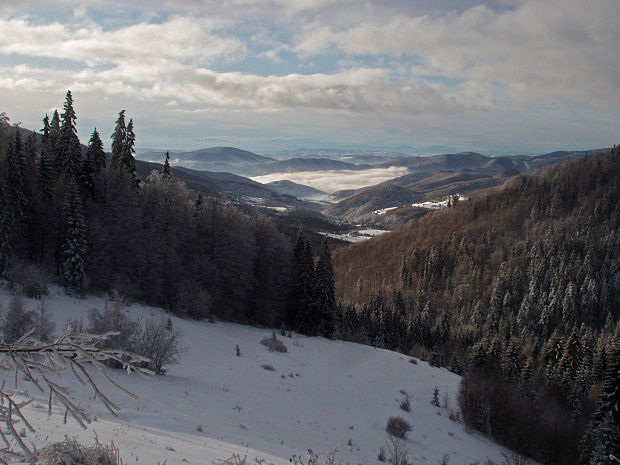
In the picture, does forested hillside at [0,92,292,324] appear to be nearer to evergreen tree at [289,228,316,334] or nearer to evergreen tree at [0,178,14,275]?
evergreen tree at [0,178,14,275]

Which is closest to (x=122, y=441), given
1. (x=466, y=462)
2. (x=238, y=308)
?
(x=466, y=462)

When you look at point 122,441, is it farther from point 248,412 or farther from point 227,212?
point 227,212

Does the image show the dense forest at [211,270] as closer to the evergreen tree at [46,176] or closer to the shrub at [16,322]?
the evergreen tree at [46,176]

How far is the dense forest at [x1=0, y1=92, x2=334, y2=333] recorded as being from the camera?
32.2m

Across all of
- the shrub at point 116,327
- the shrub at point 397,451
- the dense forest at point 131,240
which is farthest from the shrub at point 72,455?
the dense forest at point 131,240

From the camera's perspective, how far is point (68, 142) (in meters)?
41.2

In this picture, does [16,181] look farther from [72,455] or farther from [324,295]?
[72,455]

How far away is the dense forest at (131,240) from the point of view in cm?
3216

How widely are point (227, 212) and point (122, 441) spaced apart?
3453cm

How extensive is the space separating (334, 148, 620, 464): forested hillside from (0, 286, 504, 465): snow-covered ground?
586 centimetres

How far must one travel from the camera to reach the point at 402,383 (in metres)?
29.1

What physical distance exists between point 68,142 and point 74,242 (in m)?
16.5

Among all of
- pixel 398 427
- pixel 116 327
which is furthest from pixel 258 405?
pixel 116 327

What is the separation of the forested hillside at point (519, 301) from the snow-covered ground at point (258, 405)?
5860mm
